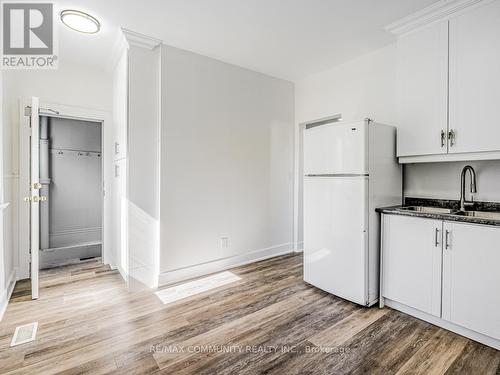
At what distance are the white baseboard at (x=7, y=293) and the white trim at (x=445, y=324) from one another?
3445mm

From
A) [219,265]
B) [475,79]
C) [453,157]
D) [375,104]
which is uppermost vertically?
[375,104]

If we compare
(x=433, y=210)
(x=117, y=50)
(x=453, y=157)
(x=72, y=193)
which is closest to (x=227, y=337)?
(x=433, y=210)

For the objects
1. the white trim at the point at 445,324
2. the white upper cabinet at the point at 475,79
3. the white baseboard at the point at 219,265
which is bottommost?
the white trim at the point at 445,324

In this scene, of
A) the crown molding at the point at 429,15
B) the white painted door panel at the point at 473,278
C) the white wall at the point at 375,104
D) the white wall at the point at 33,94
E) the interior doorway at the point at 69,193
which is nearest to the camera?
the white painted door panel at the point at 473,278

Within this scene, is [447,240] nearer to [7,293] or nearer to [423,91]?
[423,91]

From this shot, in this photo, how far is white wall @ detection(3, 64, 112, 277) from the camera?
8.83 ft

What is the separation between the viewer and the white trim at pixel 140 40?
2.53m

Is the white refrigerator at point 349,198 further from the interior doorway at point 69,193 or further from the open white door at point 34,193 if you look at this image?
the interior doorway at point 69,193

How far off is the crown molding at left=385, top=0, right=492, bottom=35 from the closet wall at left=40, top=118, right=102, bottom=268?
4.66 metres

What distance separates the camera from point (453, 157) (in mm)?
2184

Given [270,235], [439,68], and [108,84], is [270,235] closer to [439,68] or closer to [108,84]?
[439,68]

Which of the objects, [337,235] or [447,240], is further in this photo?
[337,235]

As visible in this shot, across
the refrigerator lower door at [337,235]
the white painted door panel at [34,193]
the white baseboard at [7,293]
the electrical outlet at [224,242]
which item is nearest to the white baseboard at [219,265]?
the electrical outlet at [224,242]

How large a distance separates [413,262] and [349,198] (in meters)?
0.74
